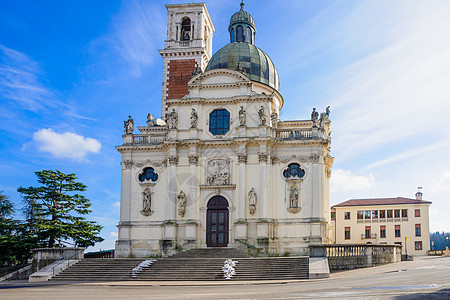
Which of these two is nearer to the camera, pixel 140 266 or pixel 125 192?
pixel 140 266

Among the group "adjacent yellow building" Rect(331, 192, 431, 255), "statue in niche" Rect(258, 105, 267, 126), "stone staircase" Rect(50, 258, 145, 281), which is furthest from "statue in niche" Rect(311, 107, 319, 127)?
"adjacent yellow building" Rect(331, 192, 431, 255)

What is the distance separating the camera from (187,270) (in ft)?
97.9

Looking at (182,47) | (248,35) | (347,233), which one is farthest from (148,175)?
(347,233)

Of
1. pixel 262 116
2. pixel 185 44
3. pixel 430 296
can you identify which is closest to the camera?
pixel 430 296

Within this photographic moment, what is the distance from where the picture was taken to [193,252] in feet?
119

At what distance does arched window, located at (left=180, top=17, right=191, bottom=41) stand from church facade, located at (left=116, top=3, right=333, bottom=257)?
14.5m

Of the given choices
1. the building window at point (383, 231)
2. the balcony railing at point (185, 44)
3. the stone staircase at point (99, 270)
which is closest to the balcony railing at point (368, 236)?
the building window at point (383, 231)

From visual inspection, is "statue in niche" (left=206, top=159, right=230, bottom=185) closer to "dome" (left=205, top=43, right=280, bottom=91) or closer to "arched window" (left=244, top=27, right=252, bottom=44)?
"dome" (left=205, top=43, right=280, bottom=91)

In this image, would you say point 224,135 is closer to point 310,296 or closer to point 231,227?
point 231,227

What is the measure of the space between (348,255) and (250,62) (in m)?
21.5

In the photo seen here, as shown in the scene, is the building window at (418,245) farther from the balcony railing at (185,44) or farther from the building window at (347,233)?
the balcony railing at (185,44)

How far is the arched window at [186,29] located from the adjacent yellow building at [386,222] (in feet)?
96.6

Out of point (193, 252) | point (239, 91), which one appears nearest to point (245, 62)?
point (239, 91)

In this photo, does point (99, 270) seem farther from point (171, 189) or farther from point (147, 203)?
point (171, 189)
